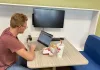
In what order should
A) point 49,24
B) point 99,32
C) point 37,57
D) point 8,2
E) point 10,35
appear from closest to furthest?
1. point 10,35
2. point 37,57
3. point 8,2
4. point 49,24
5. point 99,32

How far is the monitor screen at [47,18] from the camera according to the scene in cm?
226

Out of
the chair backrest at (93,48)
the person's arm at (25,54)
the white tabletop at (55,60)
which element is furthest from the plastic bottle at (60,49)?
the chair backrest at (93,48)

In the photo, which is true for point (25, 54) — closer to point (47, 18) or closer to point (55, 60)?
point (55, 60)

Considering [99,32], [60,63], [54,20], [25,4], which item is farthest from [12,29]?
[99,32]

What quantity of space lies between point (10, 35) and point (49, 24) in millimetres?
1004

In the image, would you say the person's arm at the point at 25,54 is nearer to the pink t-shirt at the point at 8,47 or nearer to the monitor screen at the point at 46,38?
the pink t-shirt at the point at 8,47

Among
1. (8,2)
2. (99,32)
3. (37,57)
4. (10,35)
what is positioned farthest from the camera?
(99,32)

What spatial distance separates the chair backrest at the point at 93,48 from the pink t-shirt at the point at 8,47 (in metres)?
1.19

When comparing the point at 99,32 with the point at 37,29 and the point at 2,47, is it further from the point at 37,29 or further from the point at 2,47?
the point at 2,47

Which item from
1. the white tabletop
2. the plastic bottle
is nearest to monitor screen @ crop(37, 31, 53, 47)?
the white tabletop

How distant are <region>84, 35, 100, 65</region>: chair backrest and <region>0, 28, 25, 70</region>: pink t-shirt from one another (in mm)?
1193

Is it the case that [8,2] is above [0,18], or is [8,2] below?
above

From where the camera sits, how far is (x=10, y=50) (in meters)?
1.48

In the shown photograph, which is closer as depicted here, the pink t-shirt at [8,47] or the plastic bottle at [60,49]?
the pink t-shirt at [8,47]
